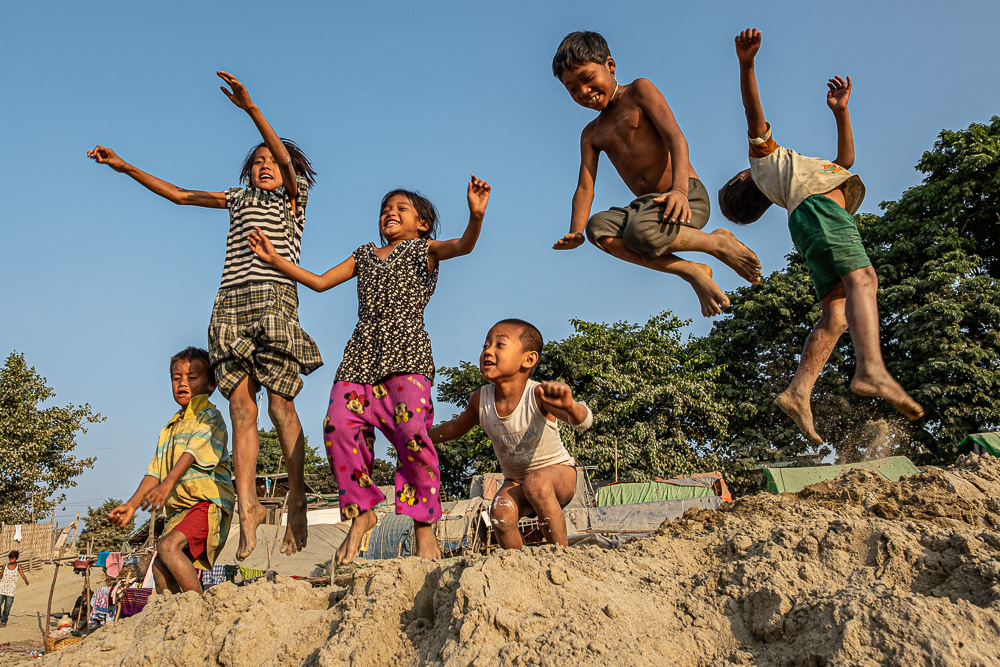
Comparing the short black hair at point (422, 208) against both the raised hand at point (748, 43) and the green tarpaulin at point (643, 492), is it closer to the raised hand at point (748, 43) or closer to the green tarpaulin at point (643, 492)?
the raised hand at point (748, 43)

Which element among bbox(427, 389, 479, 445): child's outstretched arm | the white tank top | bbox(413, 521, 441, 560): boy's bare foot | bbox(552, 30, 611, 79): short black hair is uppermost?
bbox(552, 30, 611, 79): short black hair

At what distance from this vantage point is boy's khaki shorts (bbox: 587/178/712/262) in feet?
14.2

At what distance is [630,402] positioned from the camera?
24.5 meters

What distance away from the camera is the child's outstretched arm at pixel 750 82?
160 inches

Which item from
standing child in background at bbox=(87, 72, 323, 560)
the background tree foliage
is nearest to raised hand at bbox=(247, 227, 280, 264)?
standing child in background at bbox=(87, 72, 323, 560)

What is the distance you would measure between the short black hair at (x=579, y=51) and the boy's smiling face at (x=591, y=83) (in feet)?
0.08

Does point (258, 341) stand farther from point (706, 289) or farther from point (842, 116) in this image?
point (842, 116)

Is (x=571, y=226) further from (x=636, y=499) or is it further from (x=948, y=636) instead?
(x=636, y=499)

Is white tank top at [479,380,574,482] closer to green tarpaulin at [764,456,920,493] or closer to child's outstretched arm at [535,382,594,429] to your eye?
child's outstretched arm at [535,382,594,429]

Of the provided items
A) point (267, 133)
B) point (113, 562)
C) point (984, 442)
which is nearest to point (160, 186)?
point (267, 133)

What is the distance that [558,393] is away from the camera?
145 inches

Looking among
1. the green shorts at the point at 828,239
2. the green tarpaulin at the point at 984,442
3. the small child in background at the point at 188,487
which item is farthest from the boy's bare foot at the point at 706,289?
the green tarpaulin at the point at 984,442

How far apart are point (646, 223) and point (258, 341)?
7.83 ft

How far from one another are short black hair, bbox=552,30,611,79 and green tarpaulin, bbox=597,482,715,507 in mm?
17472
